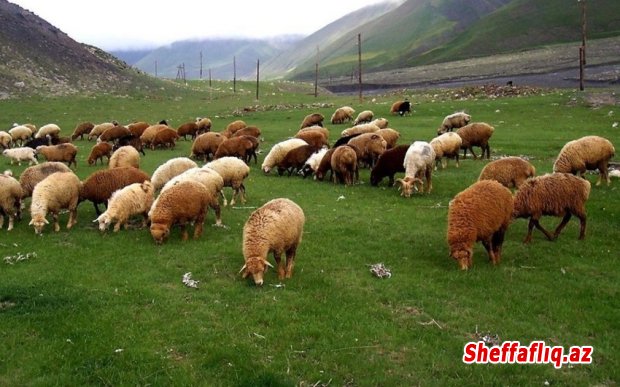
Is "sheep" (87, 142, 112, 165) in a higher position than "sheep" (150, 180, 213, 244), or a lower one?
higher

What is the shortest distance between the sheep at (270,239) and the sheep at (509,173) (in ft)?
24.9

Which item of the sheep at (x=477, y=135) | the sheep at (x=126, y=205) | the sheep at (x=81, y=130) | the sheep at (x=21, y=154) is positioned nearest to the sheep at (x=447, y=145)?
the sheep at (x=477, y=135)

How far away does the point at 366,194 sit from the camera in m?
18.6

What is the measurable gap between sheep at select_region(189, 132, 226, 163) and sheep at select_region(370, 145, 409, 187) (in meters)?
10.1

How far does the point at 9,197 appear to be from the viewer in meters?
15.0

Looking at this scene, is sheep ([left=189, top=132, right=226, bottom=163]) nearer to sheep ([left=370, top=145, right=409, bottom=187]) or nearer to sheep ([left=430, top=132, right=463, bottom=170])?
sheep ([left=370, top=145, right=409, bottom=187])

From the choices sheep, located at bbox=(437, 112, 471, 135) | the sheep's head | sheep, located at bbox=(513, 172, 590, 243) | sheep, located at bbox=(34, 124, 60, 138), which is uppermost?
sheep, located at bbox=(437, 112, 471, 135)

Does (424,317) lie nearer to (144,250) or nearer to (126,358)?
(126,358)

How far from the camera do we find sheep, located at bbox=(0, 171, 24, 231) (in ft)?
48.5

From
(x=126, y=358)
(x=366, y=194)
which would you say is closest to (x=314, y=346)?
(x=126, y=358)

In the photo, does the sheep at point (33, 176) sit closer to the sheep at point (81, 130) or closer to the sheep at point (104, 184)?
the sheep at point (104, 184)

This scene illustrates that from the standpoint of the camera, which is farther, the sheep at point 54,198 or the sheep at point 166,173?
the sheep at point 166,173

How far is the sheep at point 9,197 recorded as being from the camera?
14.8 m

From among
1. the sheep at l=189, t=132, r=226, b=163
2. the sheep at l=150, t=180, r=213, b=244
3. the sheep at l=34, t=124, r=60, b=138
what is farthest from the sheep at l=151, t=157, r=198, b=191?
the sheep at l=34, t=124, r=60, b=138
